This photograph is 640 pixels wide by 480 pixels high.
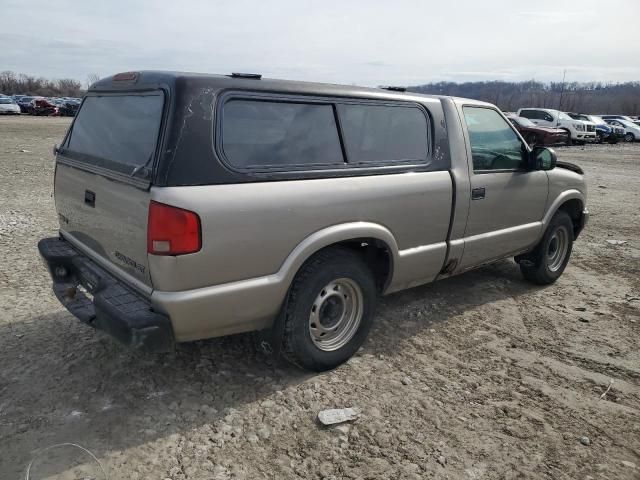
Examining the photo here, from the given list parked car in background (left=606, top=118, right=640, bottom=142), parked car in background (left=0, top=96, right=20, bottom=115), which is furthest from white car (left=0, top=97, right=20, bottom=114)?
parked car in background (left=606, top=118, right=640, bottom=142)

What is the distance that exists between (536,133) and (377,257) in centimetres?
2203

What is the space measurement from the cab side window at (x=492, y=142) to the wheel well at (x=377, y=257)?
116 cm

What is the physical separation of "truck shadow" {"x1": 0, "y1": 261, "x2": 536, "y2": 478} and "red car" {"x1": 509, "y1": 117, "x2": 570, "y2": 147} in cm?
2087

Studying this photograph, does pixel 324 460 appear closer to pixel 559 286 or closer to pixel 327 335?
pixel 327 335

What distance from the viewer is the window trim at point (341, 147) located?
276cm

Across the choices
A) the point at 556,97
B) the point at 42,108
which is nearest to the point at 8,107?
the point at 42,108

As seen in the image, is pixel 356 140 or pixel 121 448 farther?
pixel 356 140

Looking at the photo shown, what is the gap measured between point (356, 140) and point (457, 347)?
179 centimetres

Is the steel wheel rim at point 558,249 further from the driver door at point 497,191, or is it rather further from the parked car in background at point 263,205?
the parked car in background at point 263,205

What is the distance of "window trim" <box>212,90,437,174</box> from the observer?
276 centimetres

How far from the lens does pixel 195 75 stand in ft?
9.11

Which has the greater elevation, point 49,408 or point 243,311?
point 243,311

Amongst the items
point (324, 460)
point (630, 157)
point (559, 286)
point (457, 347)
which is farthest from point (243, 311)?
point (630, 157)

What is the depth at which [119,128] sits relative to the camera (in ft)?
10.5
